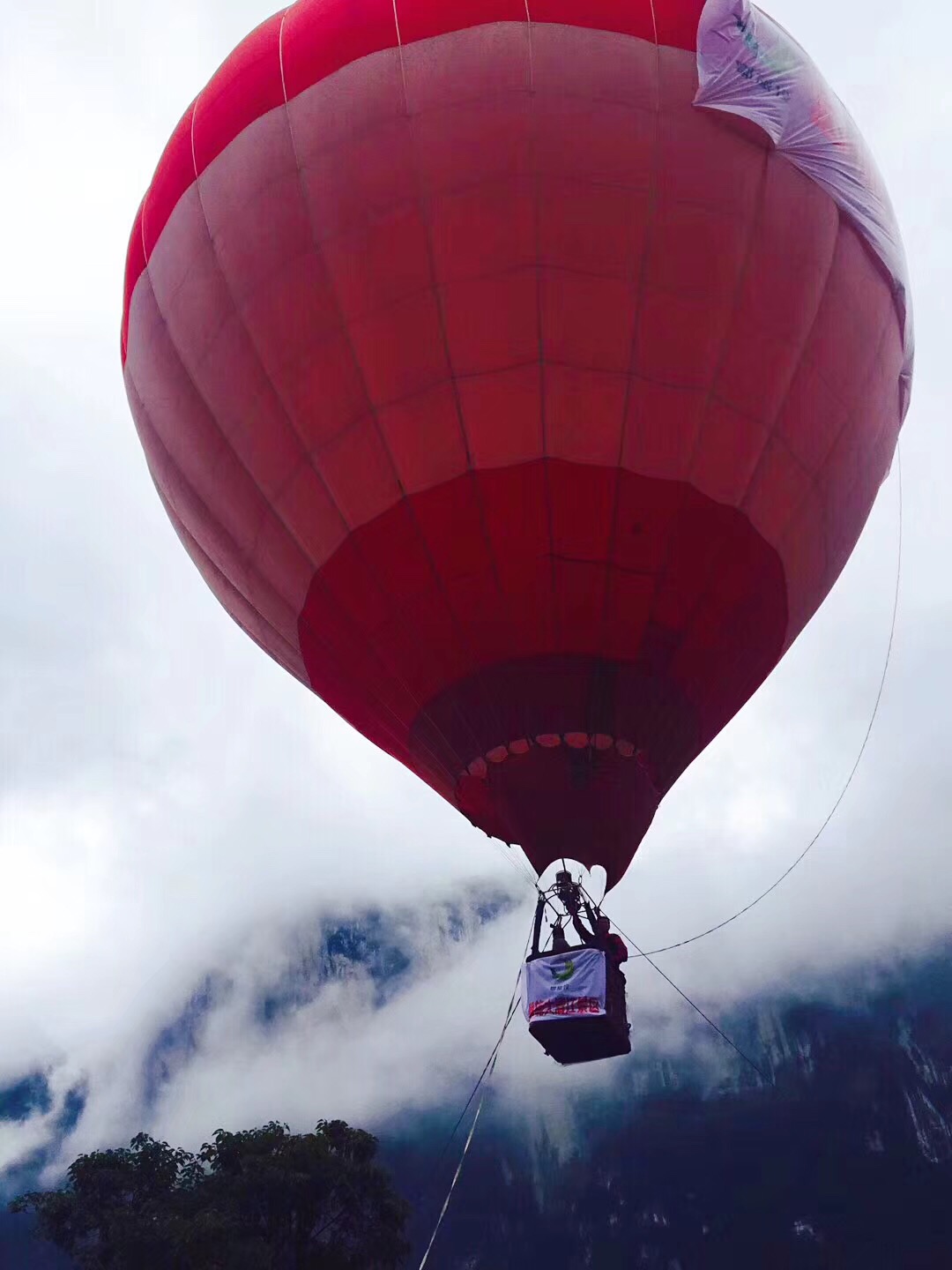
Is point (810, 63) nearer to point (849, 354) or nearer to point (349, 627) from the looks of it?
point (849, 354)

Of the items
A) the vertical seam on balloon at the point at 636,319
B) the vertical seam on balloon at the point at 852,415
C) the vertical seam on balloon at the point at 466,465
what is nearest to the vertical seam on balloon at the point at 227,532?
the vertical seam on balloon at the point at 466,465

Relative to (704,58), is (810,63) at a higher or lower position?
higher

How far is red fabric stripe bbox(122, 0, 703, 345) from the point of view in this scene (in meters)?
10.4

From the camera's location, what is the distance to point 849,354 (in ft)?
37.0

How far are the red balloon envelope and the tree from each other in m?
16.0

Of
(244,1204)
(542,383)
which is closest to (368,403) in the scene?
(542,383)

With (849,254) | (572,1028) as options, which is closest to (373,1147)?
(572,1028)

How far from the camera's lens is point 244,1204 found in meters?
23.9

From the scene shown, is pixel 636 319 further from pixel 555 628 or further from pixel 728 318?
pixel 555 628

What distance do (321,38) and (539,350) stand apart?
3.75 meters

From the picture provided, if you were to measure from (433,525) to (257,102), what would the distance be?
4.51 m

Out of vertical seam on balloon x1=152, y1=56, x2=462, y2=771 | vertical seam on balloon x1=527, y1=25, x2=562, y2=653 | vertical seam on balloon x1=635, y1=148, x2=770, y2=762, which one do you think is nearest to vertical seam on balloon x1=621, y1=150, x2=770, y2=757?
vertical seam on balloon x1=635, y1=148, x2=770, y2=762

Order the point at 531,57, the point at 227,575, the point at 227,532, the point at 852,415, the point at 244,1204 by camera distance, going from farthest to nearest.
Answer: the point at 244,1204, the point at 227,575, the point at 227,532, the point at 852,415, the point at 531,57

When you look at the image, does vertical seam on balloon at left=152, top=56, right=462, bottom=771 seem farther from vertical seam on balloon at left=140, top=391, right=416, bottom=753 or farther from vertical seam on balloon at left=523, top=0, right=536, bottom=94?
vertical seam on balloon at left=523, top=0, right=536, bottom=94
